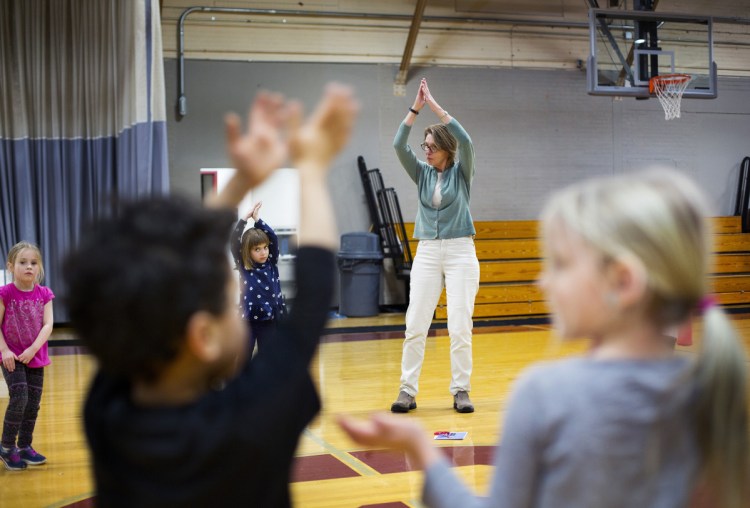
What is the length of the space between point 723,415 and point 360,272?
9.83 meters

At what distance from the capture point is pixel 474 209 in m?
11.7

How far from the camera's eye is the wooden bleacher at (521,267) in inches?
423

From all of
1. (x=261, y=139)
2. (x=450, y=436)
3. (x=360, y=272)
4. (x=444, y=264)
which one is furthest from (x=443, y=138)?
(x=360, y=272)

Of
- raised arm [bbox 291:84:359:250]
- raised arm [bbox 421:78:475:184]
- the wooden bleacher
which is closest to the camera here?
raised arm [bbox 291:84:359:250]

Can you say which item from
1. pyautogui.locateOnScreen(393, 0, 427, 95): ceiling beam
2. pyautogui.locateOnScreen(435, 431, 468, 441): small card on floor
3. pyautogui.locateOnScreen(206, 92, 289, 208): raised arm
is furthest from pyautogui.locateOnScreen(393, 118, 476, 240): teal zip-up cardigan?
pyautogui.locateOnScreen(393, 0, 427, 95): ceiling beam

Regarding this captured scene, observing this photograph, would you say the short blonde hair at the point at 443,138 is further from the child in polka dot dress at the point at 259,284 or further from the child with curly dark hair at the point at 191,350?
the child with curly dark hair at the point at 191,350

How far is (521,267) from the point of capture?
11.1m

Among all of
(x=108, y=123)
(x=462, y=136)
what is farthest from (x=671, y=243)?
(x=108, y=123)

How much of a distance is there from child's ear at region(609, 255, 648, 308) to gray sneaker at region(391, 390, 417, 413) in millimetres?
3776

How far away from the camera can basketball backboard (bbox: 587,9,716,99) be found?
344 inches

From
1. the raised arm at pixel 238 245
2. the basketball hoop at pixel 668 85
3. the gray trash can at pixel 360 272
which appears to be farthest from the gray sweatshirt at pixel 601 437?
the gray trash can at pixel 360 272

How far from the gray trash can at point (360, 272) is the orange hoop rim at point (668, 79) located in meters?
3.93

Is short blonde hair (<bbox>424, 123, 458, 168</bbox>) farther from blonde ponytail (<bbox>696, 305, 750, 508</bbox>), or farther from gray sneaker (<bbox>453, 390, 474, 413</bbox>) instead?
blonde ponytail (<bbox>696, 305, 750, 508</bbox>)

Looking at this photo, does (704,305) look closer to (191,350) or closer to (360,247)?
(191,350)
